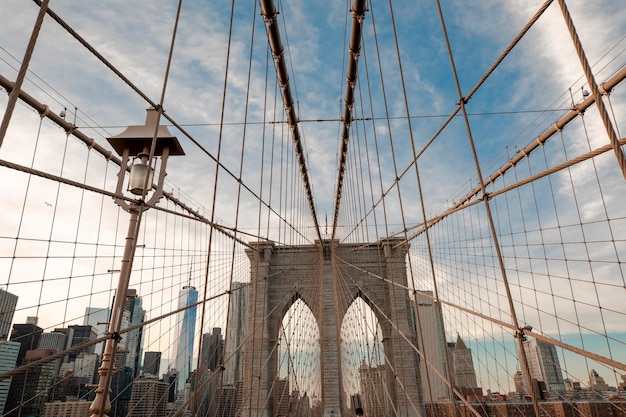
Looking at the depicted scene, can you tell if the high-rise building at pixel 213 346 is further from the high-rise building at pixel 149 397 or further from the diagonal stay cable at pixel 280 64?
the diagonal stay cable at pixel 280 64

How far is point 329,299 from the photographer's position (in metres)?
14.0

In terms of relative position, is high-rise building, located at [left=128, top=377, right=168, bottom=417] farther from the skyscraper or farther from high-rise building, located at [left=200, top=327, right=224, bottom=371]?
high-rise building, located at [left=200, top=327, right=224, bottom=371]

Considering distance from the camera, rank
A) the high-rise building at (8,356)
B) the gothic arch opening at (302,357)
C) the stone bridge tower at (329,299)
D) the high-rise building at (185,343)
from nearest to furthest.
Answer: the high-rise building at (8,356)
the high-rise building at (185,343)
the gothic arch opening at (302,357)
the stone bridge tower at (329,299)

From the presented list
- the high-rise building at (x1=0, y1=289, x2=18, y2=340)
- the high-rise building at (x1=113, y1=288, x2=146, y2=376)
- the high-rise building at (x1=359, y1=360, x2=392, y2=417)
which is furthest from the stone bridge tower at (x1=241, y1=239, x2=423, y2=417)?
the high-rise building at (x1=0, y1=289, x2=18, y2=340)

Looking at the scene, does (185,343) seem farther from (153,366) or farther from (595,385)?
(595,385)

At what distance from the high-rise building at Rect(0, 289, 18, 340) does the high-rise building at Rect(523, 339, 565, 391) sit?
713cm

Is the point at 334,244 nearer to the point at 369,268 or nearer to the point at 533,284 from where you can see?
the point at 369,268

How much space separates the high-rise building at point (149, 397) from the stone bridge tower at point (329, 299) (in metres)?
4.50

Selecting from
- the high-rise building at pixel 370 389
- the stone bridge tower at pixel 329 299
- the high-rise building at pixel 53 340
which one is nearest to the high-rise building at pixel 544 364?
the high-rise building at pixel 370 389

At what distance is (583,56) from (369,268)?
14207 mm

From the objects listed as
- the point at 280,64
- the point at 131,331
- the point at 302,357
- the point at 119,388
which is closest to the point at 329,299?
the point at 302,357

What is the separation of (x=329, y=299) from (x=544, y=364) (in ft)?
25.2

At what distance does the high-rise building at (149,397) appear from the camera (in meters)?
3.33

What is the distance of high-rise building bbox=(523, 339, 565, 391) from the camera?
6.32m
